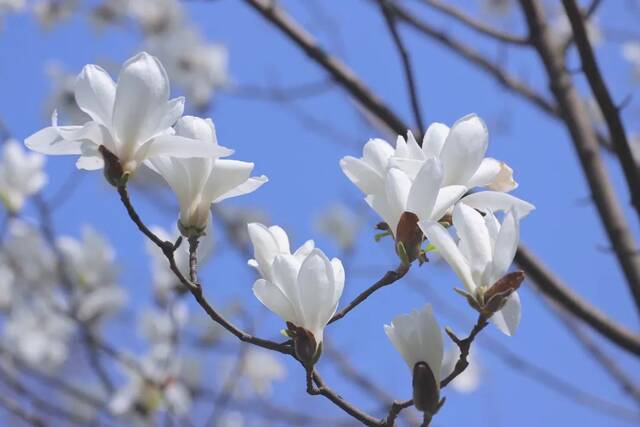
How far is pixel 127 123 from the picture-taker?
25.9 inches

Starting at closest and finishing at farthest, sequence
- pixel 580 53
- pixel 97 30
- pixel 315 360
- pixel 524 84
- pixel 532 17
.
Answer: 1. pixel 315 360
2. pixel 580 53
3. pixel 532 17
4. pixel 524 84
5. pixel 97 30

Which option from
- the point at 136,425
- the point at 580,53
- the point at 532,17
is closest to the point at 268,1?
the point at 532,17

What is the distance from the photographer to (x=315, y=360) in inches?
25.5

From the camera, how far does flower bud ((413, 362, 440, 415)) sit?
0.63m

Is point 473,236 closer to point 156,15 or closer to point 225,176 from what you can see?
point 225,176

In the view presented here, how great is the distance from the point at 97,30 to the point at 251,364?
1.36 m

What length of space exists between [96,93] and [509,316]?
390 mm

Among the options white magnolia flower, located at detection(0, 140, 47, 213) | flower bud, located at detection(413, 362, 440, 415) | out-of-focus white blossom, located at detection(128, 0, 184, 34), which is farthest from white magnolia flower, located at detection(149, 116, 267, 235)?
out-of-focus white blossom, located at detection(128, 0, 184, 34)

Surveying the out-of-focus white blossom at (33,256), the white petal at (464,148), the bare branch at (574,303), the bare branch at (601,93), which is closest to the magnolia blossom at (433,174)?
the white petal at (464,148)

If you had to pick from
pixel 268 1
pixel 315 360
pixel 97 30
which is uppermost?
pixel 268 1

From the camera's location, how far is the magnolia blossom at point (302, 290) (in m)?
0.64

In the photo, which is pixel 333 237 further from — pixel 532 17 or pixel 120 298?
pixel 532 17

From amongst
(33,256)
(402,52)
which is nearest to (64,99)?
(33,256)

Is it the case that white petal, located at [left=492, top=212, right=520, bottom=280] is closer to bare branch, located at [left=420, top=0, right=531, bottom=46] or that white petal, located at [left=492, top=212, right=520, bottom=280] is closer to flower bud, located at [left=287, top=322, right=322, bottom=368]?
flower bud, located at [left=287, top=322, right=322, bottom=368]
